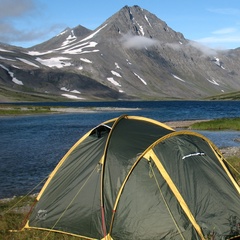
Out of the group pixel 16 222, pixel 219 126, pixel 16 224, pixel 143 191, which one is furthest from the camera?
pixel 219 126

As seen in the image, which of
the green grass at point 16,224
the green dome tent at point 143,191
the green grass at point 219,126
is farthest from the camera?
the green grass at point 219,126

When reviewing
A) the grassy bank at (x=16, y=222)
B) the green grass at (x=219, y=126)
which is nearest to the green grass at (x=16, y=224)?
the grassy bank at (x=16, y=222)

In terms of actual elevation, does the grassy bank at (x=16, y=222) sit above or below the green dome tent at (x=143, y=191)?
below

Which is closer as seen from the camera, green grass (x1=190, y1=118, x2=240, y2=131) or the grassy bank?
the grassy bank

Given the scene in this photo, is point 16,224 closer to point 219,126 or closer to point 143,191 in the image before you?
point 143,191

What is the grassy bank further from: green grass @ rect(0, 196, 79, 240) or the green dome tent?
the green dome tent

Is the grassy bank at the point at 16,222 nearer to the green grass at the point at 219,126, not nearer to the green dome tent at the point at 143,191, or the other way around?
the green dome tent at the point at 143,191

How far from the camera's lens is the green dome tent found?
34.0 feet

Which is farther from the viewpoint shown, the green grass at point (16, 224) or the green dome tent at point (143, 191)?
the green grass at point (16, 224)

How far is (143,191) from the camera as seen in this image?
1064cm

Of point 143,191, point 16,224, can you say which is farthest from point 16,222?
point 143,191

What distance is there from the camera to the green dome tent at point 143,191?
34.0 feet

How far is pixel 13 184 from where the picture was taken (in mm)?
21484

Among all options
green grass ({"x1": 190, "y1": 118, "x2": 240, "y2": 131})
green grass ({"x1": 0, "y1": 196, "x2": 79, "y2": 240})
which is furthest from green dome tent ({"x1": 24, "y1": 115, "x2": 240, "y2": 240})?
green grass ({"x1": 190, "y1": 118, "x2": 240, "y2": 131})
